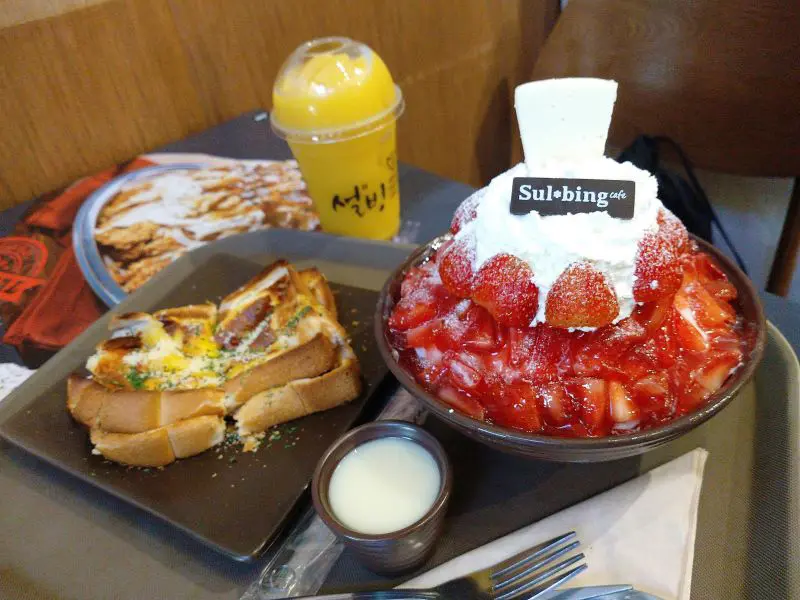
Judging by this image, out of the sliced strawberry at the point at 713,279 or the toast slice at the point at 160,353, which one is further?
the toast slice at the point at 160,353

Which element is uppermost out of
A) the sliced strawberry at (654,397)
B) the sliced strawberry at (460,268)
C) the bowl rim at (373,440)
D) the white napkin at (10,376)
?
the sliced strawberry at (460,268)

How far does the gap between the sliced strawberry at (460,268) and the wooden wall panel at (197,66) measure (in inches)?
62.5

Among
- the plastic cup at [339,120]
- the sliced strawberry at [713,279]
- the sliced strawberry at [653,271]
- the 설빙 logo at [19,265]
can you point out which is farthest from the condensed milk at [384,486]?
the 설빙 logo at [19,265]

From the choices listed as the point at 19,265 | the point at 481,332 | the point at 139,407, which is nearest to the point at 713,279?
the point at 481,332

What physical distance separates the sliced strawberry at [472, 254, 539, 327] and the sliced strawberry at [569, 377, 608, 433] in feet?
0.40

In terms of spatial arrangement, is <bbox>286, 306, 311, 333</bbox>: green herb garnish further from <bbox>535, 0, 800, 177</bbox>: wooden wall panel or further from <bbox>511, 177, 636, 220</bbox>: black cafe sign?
<bbox>535, 0, 800, 177</bbox>: wooden wall panel

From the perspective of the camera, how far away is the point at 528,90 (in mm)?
961

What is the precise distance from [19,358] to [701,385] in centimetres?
147

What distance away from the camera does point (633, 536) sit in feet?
2.95

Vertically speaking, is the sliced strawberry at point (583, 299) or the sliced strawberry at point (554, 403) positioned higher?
the sliced strawberry at point (583, 299)

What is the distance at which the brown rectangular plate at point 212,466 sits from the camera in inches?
38.9

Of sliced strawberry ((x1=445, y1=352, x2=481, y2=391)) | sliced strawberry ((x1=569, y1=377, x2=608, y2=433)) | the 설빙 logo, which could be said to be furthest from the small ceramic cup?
the 설빙 logo

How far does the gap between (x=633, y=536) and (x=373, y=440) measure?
43 cm

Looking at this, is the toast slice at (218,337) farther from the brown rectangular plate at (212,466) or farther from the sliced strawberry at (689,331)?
the sliced strawberry at (689,331)
